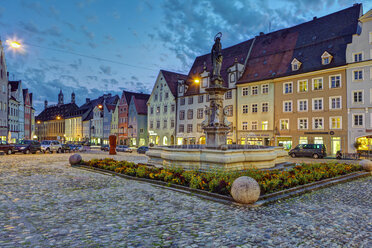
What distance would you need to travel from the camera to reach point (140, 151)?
4256cm

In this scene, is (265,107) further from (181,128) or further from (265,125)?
(181,128)

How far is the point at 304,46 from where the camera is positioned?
40.6 meters

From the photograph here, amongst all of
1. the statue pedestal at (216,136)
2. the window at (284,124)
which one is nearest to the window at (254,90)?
the window at (284,124)

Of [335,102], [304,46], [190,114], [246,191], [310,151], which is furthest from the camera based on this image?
[190,114]

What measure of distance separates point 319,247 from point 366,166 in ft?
43.5

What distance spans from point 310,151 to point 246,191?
26.7 metres

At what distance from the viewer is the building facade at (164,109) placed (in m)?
57.8

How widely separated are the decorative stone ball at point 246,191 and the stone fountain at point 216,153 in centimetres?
406

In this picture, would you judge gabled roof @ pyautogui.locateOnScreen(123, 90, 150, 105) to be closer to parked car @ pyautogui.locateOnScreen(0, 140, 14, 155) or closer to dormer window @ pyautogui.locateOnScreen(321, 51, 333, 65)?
parked car @ pyautogui.locateOnScreen(0, 140, 14, 155)

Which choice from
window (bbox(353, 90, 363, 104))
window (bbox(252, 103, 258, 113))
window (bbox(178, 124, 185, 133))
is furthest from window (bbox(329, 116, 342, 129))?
window (bbox(178, 124, 185, 133))

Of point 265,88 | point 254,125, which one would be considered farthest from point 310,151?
point 265,88

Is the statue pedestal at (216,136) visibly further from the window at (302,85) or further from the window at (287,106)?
the window at (287,106)

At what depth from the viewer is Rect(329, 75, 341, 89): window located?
3484 centimetres

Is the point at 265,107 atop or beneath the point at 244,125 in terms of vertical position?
atop
